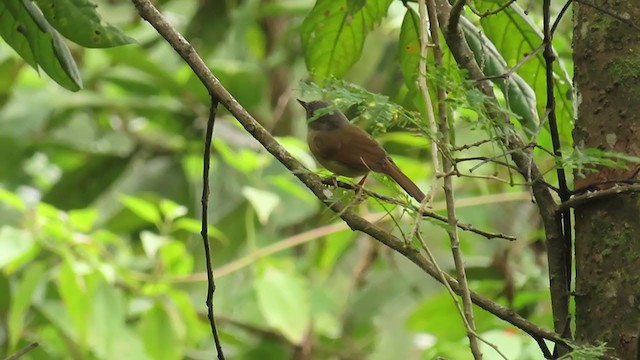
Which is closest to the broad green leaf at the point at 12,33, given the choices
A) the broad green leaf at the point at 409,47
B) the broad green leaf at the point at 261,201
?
Answer: the broad green leaf at the point at 409,47

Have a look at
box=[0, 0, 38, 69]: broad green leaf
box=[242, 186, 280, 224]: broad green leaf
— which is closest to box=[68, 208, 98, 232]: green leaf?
box=[242, 186, 280, 224]: broad green leaf

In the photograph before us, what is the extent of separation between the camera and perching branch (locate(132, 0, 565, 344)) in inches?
43.3

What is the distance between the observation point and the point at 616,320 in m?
1.11

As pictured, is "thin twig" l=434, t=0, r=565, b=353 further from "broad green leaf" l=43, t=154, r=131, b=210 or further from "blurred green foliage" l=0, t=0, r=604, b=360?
"broad green leaf" l=43, t=154, r=131, b=210

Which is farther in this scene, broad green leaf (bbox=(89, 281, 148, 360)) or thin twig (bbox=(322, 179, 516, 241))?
broad green leaf (bbox=(89, 281, 148, 360))

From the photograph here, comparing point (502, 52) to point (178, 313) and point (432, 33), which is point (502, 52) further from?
point (178, 313)

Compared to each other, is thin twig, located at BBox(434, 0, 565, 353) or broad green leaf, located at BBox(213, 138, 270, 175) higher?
thin twig, located at BBox(434, 0, 565, 353)

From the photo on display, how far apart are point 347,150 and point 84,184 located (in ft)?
6.26

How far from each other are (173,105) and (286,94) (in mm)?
438

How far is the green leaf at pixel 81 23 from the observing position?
127 centimetres

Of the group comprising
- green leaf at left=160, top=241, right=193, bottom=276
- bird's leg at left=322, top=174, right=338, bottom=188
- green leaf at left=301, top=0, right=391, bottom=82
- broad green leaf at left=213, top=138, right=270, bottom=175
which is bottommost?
green leaf at left=160, top=241, right=193, bottom=276

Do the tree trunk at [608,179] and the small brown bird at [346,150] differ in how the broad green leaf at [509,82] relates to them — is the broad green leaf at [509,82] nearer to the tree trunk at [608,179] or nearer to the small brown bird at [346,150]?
the tree trunk at [608,179]

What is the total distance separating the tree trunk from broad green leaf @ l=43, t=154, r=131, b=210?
2.53 meters

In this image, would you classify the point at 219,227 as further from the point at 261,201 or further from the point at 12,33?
the point at 12,33
